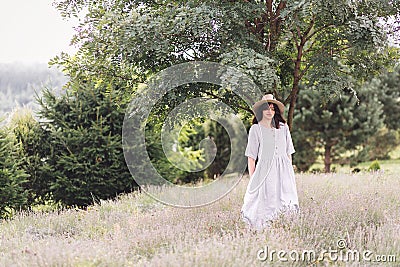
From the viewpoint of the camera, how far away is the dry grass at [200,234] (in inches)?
128

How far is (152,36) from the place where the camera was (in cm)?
466

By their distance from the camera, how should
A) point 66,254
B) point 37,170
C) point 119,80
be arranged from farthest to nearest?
point 37,170 < point 119,80 < point 66,254

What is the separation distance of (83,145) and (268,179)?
4.43m

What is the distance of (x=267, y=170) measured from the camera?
4.64 m

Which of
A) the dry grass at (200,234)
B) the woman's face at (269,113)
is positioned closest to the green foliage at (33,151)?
the dry grass at (200,234)

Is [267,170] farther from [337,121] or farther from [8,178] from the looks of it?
[337,121]

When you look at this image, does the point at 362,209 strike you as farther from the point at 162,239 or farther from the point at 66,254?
the point at 66,254

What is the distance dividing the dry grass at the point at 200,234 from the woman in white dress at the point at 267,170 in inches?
8.5

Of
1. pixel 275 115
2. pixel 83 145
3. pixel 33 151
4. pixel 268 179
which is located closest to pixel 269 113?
A: pixel 275 115

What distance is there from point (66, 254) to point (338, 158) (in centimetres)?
1243

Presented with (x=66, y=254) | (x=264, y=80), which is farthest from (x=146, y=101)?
(x=66, y=254)

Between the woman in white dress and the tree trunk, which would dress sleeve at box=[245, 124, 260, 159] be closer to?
the woman in white dress

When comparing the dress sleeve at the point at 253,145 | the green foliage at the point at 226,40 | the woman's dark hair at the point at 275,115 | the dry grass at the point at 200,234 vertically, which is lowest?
the dry grass at the point at 200,234

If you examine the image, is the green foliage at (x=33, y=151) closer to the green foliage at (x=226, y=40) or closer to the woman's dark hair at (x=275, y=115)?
the green foliage at (x=226, y=40)
